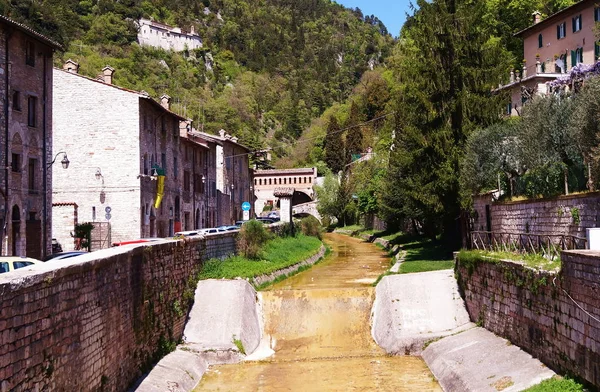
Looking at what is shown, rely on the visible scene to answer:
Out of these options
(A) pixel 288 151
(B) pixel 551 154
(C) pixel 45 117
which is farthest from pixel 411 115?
(A) pixel 288 151

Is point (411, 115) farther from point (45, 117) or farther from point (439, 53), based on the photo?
point (45, 117)

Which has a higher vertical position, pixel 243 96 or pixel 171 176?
pixel 243 96

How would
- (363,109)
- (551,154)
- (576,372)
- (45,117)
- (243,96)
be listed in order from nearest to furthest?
(576,372), (551,154), (45,117), (363,109), (243,96)

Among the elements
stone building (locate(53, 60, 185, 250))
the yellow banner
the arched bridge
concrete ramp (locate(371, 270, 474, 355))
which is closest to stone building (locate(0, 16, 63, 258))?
stone building (locate(53, 60, 185, 250))

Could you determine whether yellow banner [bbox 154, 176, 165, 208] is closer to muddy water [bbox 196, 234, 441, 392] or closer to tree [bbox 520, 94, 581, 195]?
muddy water [bbox 196, 234, 441, 392]

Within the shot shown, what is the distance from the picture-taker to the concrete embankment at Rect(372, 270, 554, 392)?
57.4 ft

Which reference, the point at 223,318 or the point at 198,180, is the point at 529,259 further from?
the point at 198,180

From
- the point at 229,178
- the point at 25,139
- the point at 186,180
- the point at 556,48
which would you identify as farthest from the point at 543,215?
the point at 229,178

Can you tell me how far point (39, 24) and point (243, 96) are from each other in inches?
1915

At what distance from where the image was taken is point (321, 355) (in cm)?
2417

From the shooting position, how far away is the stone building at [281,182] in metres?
108

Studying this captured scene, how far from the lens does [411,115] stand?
37.7m

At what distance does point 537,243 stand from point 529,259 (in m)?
2.61

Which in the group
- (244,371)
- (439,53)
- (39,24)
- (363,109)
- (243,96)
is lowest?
(244,371)
